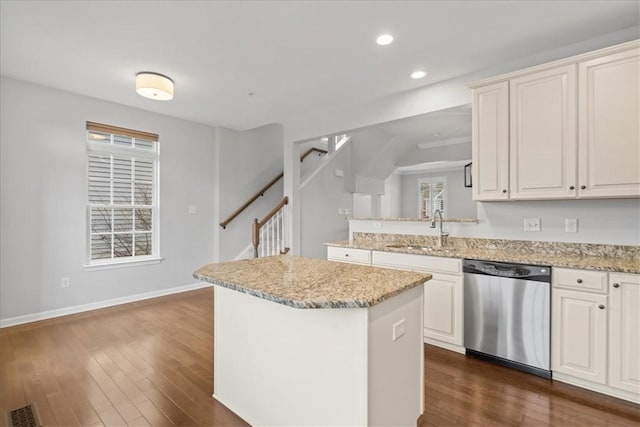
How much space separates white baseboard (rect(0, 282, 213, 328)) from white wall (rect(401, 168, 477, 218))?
6.98 metres

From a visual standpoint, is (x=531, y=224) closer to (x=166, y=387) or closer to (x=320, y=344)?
(x=320, y=344)

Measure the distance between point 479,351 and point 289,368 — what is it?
6.19 ft

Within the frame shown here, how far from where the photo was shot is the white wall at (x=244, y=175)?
17.6 ft

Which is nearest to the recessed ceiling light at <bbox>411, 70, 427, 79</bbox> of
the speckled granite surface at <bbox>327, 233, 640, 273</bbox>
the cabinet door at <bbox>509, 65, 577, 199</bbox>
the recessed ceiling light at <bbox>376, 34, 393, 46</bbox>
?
the recessed ceiling light at <bbox>376, 34, 393, 46</bbox>

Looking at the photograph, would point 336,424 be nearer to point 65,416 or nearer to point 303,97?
point 65,416

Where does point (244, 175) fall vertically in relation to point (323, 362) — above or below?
above

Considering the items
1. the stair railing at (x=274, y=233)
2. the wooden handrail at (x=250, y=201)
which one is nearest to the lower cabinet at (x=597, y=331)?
the stair railing at (x=274, y=233)

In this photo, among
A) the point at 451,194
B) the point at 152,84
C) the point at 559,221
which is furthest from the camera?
the point at 451,194

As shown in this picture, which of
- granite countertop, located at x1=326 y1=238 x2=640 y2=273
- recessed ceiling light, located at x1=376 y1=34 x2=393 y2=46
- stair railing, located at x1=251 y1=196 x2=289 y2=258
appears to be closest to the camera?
granite countertop, located at x1=326 y1=238 x2=640 y2=273

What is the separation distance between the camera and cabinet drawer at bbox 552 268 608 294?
6.82 ft

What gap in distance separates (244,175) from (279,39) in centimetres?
339

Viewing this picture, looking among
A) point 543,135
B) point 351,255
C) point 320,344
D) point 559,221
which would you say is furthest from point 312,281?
point 559,221

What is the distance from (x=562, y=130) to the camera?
244cm

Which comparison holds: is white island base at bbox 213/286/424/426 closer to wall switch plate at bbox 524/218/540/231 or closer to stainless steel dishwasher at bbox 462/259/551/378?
stainless steel dishwasher at bbox 462/259/551/378
